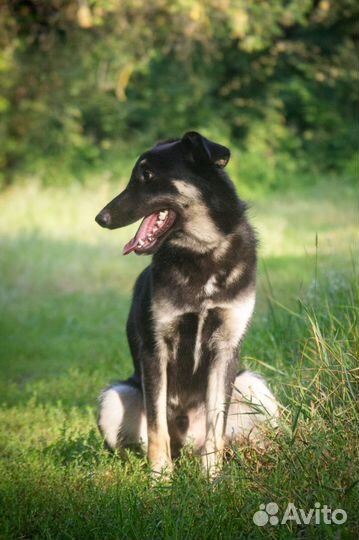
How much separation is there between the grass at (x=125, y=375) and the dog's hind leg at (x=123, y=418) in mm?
135

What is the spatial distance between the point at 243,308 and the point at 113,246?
9.13 meters

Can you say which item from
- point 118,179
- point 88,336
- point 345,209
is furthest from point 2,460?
point 118,179

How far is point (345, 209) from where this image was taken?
15.9m

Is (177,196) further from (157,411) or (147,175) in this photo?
(157,411)

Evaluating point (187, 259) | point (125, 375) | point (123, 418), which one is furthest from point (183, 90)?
point (123, 418)

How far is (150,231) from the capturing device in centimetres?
509

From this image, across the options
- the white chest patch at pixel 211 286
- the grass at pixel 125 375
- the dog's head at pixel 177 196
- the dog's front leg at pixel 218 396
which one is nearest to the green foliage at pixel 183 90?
the grass at pixel 125 375

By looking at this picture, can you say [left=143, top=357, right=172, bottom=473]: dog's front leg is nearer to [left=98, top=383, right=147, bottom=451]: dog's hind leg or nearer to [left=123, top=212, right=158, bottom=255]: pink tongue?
[left=98, top=383, right=147, bottom=451]: dog's hind leg

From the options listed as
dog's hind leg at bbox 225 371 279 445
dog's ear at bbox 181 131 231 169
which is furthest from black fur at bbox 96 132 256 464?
dog's hind leg at bbox 225 371 279 445

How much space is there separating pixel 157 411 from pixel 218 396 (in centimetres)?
34

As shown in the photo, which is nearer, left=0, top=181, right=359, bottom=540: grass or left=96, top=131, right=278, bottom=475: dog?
left=0, top=181, right=359, bottom=540: grass

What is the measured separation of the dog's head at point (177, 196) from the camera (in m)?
5.01

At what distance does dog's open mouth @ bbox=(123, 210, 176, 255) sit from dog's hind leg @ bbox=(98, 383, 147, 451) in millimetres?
869

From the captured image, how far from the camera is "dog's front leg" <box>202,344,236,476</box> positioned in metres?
4.98
